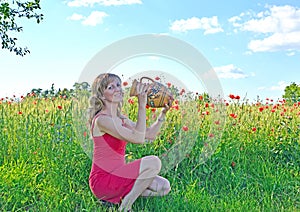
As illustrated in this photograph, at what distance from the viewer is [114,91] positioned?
9.86ft

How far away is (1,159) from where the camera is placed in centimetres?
466

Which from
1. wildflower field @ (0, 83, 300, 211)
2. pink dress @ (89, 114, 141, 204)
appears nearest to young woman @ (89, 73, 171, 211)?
pink dress @ (89, 114, 141, 204)

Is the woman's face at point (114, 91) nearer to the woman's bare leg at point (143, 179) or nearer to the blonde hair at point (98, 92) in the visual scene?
the blonde hair at point (98, 92)

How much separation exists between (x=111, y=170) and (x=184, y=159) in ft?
4.38

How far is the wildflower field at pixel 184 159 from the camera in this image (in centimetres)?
350

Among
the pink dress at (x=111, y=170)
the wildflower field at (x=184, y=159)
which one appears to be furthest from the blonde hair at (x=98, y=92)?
the wildflower field at (x=184, y=159)

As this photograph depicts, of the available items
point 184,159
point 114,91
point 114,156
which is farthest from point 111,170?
point 184,159

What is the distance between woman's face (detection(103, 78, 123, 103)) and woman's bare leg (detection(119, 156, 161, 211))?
0.47m

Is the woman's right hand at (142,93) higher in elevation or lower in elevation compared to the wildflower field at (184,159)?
higher

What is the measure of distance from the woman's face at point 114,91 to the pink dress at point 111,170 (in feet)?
0.85

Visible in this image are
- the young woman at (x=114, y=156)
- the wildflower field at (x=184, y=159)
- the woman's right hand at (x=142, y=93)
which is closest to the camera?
the woman's right hand at (x=142, y=93)

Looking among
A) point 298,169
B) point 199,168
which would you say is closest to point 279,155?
point 298,169

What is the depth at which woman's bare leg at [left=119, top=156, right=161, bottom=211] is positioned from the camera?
3.01 metres

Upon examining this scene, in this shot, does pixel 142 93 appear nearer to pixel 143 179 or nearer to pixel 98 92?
pixel 98 92
